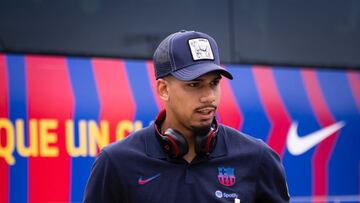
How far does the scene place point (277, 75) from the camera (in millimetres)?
6082

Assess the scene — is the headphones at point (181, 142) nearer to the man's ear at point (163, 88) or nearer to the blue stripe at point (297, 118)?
the man's ear at point (163, 88)

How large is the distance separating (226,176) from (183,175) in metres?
0.14

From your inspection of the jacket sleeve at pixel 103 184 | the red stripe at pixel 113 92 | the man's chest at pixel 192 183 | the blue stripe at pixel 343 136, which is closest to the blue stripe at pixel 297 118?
the blue stripe at pixel 343 136

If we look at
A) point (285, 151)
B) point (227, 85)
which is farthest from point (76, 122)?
point (285, 151)

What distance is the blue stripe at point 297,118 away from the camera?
19.8 feet

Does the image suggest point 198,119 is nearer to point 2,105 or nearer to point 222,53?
point 2,105

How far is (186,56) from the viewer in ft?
8.58

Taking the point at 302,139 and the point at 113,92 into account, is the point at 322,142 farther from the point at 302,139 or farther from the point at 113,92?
the point at 113,92

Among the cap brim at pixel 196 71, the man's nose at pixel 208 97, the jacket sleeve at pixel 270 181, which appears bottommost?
the jacket sleeve at pixel 270 181

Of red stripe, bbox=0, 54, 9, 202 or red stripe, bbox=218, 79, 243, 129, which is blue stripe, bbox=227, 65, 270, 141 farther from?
red stripe, bbox=0, 54, 9, 202

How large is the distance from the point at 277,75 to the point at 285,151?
1.89ft

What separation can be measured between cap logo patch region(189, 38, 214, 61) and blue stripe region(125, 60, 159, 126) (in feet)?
9.23

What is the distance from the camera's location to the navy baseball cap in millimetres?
2588

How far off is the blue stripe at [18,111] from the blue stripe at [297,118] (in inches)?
78.5
